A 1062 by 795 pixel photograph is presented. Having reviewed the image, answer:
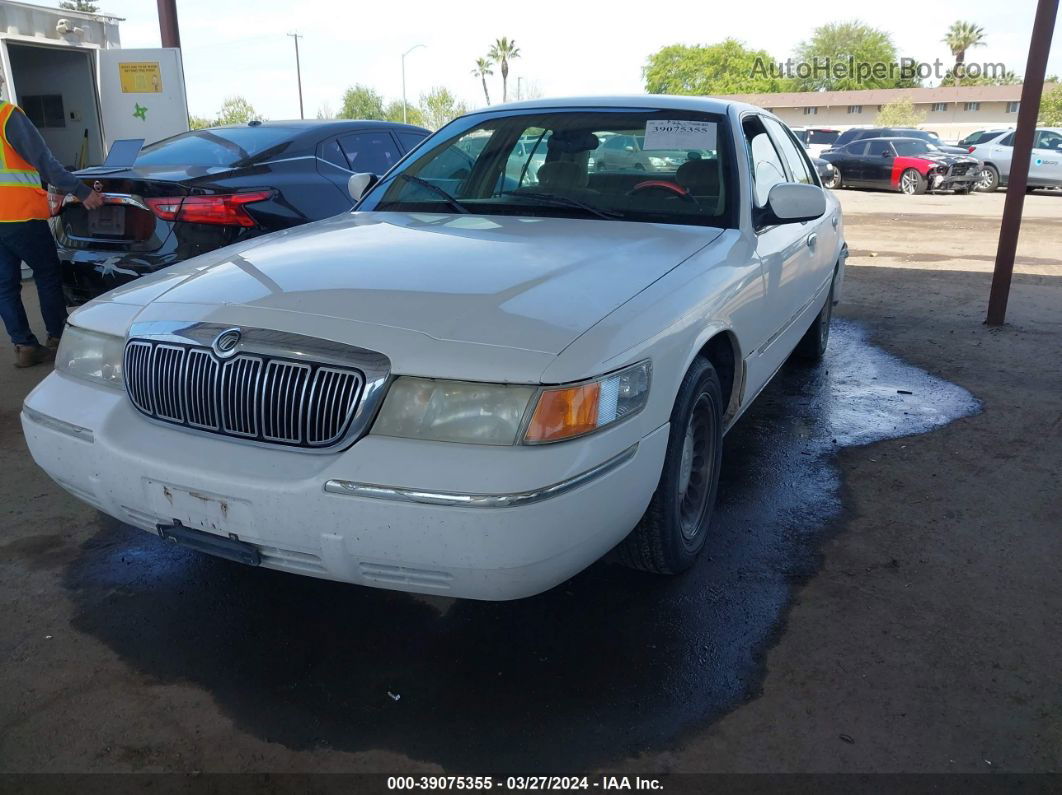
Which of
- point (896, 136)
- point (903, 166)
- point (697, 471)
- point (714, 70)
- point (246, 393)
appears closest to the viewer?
Result: point (246, 393)

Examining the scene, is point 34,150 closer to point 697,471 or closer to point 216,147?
point 216,147

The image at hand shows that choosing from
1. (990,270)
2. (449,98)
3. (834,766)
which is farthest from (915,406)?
(449,98)

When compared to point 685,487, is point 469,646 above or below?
below

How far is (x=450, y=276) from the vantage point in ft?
8.76

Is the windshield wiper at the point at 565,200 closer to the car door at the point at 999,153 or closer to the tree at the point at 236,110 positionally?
the car door at the point at 999,153

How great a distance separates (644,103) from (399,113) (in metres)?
72.9

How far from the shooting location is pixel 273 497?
2.20 meters

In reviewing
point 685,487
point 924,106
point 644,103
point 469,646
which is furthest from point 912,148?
point 924,106

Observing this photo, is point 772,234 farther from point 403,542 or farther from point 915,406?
point 403,542

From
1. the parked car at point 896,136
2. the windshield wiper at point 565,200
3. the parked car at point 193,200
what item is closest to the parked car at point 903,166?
the parked car at point 896,136

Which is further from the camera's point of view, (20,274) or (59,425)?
(20,274)

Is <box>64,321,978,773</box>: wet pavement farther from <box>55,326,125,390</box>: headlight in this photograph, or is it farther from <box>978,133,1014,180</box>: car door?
<box>978,133,1014,180</box>: car door

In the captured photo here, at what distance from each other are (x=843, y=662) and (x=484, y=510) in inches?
50.1

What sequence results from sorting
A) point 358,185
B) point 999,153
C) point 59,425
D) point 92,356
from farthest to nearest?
point 999,153, point 358,185, point 92,356, point 59,425
